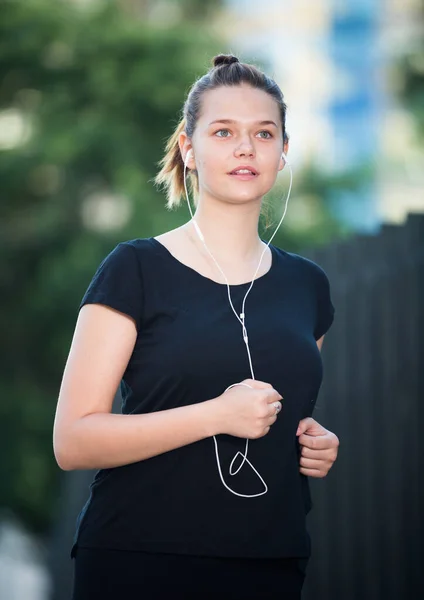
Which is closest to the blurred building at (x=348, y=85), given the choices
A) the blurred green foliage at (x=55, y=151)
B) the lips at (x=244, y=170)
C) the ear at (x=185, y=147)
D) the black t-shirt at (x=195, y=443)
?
the blurred green foliage at (x=55, y=151)

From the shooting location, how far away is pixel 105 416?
205 centimetres

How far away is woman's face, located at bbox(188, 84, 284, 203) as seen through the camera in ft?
7.47

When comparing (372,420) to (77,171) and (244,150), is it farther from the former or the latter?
(77,171)

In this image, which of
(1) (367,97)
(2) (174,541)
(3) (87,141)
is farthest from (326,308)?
(1) (367,97)

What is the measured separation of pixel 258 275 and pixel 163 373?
0.41 meters

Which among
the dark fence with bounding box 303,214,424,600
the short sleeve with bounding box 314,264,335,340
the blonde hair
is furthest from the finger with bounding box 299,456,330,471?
the dark fence with bounding box 303,214,424,600

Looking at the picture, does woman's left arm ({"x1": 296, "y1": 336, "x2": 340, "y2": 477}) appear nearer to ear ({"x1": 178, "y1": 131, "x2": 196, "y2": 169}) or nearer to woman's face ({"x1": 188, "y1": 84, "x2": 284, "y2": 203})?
woman's face ({"x1": 188, "y1": 84, "x2": 284, "y2": 203})

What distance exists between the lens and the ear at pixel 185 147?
2.42 m

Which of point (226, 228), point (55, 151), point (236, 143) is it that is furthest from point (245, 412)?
point (55, 151)

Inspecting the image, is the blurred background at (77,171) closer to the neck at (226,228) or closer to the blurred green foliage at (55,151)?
the blurred green foliage at (55,151)

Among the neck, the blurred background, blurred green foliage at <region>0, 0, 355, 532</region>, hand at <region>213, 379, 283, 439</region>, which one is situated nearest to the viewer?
hand at <region>213, 379, 283, 439</region>

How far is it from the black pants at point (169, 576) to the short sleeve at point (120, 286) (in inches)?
20.0

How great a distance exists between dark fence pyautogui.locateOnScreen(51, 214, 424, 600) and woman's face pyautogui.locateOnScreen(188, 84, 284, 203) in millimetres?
1551

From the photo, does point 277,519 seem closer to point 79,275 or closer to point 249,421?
point 249,421
